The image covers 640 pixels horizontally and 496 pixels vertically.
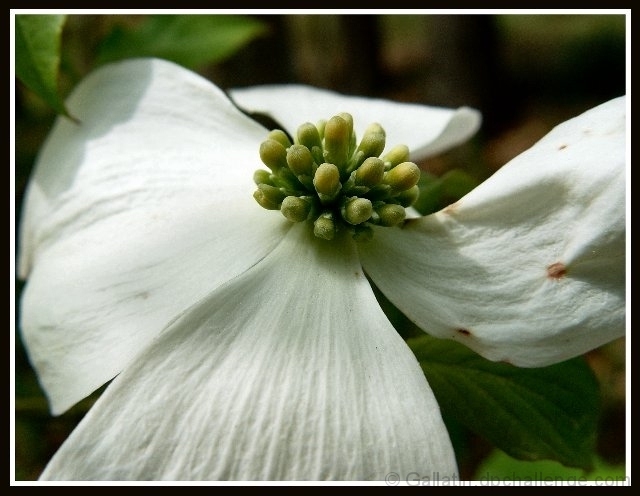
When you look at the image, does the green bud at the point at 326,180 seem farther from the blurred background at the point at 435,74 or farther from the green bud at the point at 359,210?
the blurred background at the point at 435,74

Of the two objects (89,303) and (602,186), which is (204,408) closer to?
(89,303)

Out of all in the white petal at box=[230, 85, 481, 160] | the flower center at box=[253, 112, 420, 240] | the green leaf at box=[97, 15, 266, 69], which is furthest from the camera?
the green leaf at box=[97, 15, 266, 69]

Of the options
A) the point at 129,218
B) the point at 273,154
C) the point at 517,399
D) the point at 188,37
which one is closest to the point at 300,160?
the point at 273,154

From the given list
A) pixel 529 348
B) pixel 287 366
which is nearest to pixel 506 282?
pixel 529 348

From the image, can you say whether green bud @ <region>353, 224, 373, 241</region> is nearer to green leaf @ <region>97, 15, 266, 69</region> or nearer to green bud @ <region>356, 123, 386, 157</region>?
green bud @ <region>356, 123, 386, 157</region>

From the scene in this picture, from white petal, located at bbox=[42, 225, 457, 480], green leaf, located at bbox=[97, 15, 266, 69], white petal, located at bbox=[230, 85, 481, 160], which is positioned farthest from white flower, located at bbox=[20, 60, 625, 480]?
green leaf, located at bbox=[97, 15, 266, 69]

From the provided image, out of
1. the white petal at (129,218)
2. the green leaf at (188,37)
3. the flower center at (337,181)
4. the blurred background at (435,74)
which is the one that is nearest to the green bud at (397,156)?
the flower center at (337,181)
